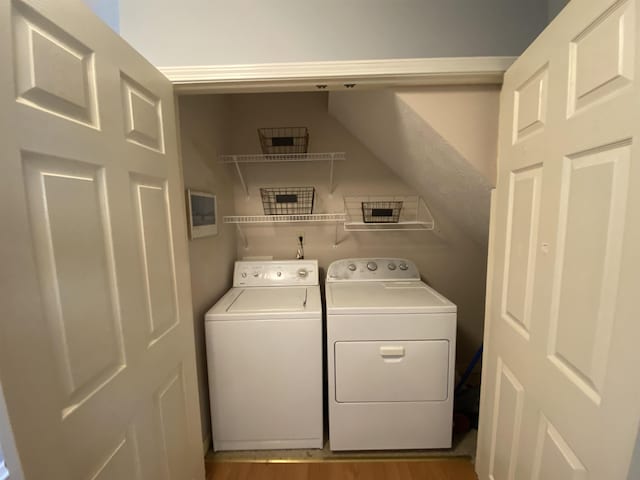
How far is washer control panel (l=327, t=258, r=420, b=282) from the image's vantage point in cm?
221

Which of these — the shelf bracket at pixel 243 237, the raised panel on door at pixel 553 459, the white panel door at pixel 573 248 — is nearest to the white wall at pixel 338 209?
the shelf bracket at pixel 243 237

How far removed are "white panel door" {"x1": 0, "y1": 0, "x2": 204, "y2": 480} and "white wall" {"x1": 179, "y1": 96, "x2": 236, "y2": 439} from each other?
0.49 m

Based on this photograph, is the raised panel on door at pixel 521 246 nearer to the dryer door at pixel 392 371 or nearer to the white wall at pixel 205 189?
the dryer door at pixel 392 371

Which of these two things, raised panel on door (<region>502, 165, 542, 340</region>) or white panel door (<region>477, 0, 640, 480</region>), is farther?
raised panel on door (<region>502, 165, 542, 340</region>)

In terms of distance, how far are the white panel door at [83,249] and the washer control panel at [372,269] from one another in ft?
4.37

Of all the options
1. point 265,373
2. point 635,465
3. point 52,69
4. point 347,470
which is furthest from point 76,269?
point 347,470

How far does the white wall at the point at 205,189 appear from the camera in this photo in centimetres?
160

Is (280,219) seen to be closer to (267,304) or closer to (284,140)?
(284,140)

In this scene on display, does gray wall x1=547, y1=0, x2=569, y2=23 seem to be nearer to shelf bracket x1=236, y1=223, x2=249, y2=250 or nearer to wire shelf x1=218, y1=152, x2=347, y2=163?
wire shelf x1=218, y1=152, x2=347, y2=163

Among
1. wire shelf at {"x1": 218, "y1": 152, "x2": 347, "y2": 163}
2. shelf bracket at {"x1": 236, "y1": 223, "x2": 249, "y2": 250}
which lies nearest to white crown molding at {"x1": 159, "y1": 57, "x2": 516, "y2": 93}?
wire shelf at {"x1": 218, "y1": 152, "x2": 347, "y2": 163}

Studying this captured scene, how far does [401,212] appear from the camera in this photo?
7.67 ft

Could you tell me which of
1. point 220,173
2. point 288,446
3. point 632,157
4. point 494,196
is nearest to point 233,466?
point 288,446

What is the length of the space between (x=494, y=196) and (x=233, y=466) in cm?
212

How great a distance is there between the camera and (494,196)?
1.29 metres
